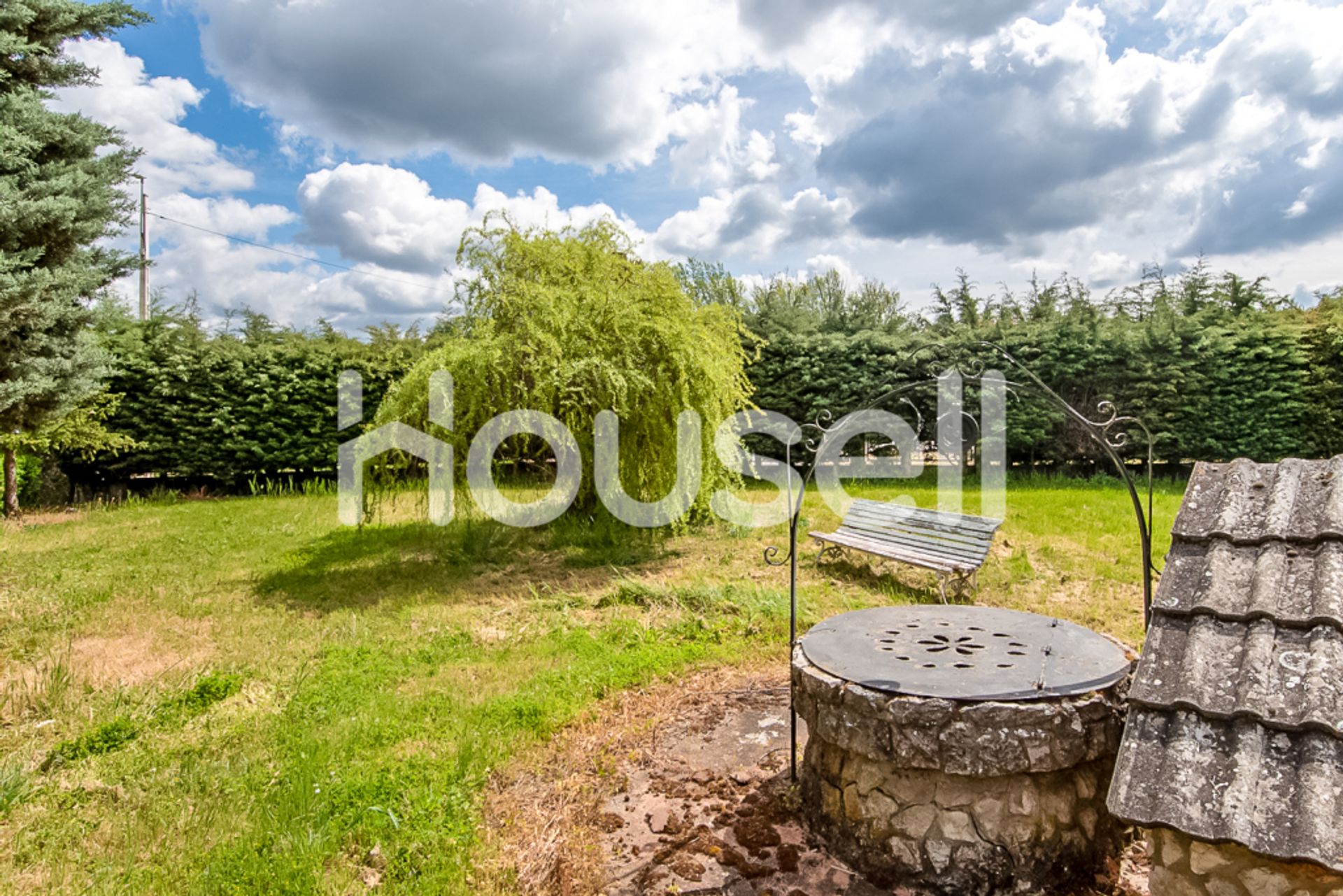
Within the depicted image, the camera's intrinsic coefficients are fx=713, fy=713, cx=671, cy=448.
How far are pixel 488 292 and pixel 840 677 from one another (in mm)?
6871

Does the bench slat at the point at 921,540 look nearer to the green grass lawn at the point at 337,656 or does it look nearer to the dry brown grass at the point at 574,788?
the green grass lawn at the point at 337,656

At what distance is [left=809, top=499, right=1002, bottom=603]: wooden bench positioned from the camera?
20.7ft

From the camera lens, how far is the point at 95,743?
370 cm

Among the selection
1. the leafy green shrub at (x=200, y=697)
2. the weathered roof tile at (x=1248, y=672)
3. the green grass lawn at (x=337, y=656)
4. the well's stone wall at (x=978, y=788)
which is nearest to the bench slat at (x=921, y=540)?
the green grass lawn at (x=337, y=656)

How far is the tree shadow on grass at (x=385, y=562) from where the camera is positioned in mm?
6711

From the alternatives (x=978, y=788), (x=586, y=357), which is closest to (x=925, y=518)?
(x=586, y=357)

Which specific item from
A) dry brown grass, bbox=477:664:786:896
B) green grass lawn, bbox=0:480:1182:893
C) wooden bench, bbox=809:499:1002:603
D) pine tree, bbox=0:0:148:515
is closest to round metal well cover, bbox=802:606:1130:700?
dry brown grass, bbox=477:664:786:896

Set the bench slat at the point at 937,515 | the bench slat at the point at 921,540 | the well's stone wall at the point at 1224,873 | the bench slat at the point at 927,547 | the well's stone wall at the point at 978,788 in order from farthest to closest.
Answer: the bench slat at the point at 937,515 < the bench slat at the point at 921,540 < the bench slat at the point at 927,547 < the well's stone wall at the point at 978,788 < the well's stone wall at the point at 1224,873

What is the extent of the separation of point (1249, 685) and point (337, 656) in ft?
16.5

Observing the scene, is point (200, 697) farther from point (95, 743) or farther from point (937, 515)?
point (937, 515)

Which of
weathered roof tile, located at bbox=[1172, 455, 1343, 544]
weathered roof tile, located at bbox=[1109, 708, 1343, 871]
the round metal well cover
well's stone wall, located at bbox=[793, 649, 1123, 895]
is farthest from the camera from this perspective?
the round metal well cover

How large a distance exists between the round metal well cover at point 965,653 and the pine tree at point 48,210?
21.8 feet

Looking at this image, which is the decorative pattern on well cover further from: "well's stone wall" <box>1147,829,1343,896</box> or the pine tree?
the pine tree

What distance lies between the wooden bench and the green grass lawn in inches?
13.1
